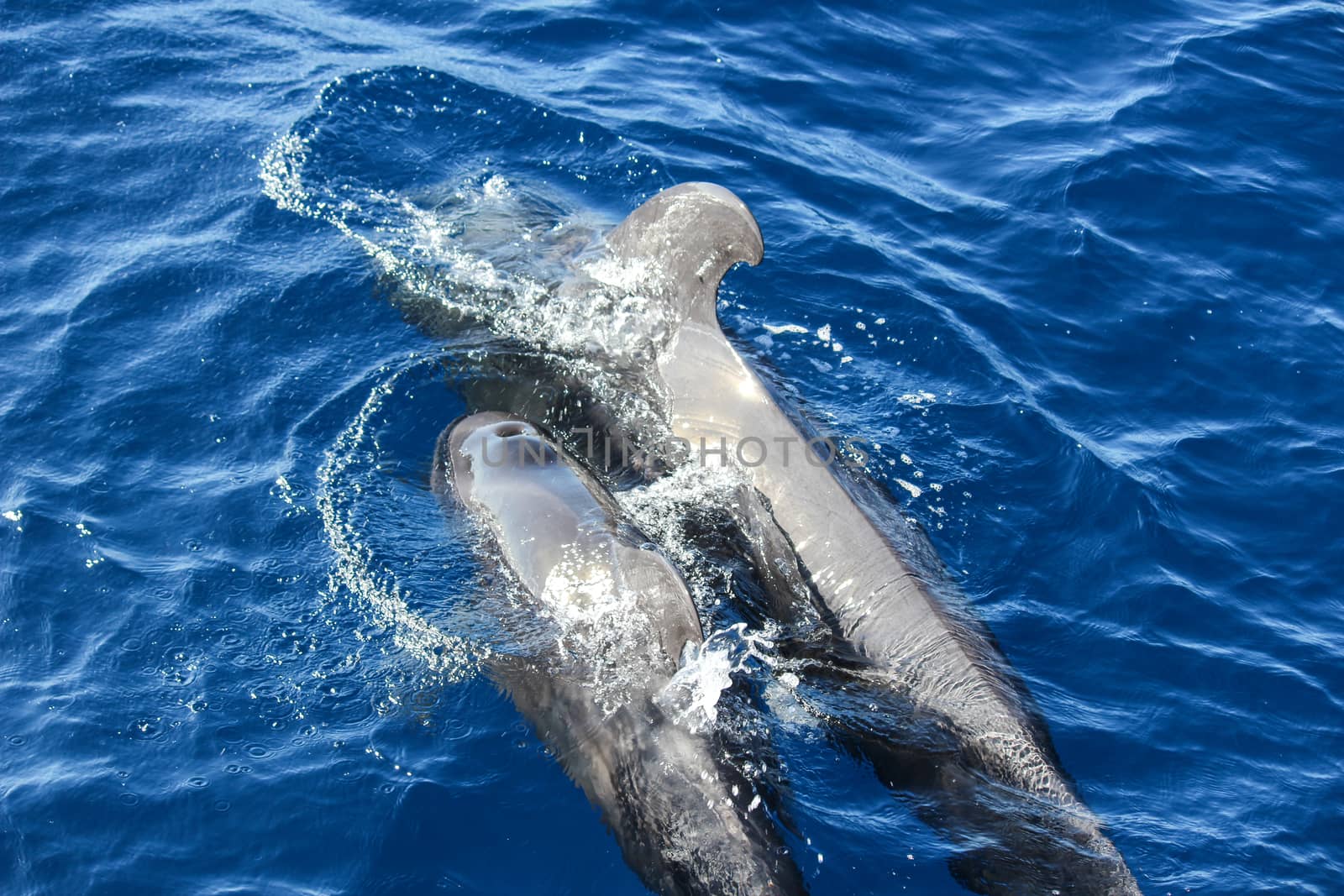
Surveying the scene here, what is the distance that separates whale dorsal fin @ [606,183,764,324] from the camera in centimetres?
973

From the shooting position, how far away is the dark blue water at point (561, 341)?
749 centimetres

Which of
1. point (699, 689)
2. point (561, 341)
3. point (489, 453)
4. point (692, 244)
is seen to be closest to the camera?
point (699, 689)

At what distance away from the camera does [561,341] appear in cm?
1084

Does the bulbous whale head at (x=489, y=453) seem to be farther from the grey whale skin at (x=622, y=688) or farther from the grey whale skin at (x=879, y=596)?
the grey whale skin at (x=879, y=596)

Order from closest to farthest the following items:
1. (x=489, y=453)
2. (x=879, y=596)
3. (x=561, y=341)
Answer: (x=879, y=596) < (x=489, y=453) < (x=561, y=341)

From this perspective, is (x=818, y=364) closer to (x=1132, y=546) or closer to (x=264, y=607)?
(x=1132, y=546)

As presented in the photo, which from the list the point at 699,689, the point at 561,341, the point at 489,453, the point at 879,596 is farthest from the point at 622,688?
the point at 561,341

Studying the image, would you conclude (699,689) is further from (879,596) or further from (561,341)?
(561,341)

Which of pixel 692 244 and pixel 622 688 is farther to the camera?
pixel 692 244

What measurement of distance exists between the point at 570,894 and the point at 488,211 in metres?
7.65

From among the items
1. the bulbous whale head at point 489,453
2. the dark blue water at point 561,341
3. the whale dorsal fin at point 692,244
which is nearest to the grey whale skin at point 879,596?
the whale dorsal fin at point 692,244

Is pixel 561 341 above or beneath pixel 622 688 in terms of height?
above

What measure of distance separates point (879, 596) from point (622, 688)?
2.06 meters

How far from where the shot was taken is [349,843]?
23.6ft
